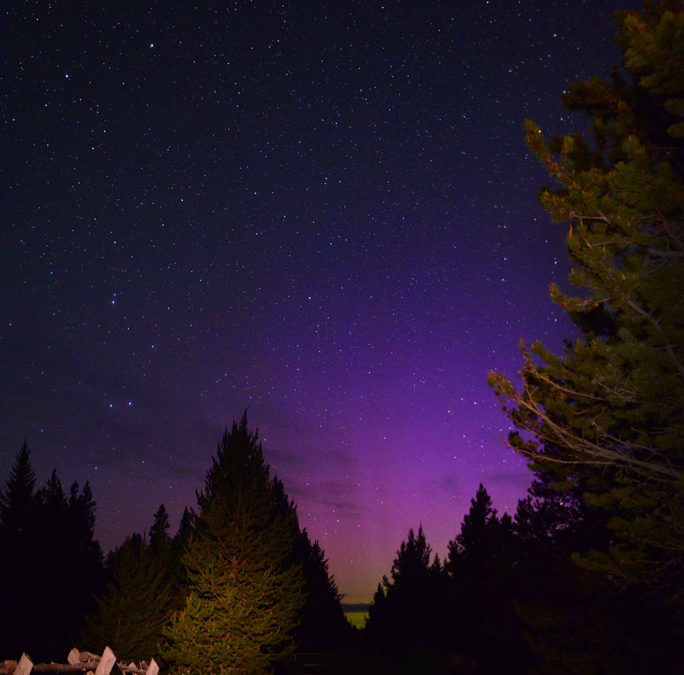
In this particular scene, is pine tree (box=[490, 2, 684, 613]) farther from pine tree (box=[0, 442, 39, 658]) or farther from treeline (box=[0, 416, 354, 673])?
pine tree (box=[0, 442, 39, 658])

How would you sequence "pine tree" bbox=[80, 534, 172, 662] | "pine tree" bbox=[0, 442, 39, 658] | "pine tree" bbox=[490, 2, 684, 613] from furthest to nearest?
"pine tree" bbox=[0, 442, 39, 658] < "pine tree" bbox=[80, 534, 172, 662] < "pine tree" bbox=[490, 2, 684, 613]

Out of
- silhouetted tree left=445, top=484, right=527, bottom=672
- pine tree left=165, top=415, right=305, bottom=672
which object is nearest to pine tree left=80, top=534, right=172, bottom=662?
pine tree left=165, top=415, right=305, bottom=672

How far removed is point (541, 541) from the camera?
67.7 feet

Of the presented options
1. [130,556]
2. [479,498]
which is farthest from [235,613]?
[479,498]

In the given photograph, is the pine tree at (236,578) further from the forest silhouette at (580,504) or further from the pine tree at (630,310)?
the pine tree at (630,310)

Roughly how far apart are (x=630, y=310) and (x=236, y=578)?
14.1 metres

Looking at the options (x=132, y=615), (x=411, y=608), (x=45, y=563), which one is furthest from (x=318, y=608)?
(x=132, y=615)

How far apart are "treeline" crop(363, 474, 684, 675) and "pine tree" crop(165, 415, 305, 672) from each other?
24.2ft

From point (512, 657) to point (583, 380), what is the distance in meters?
21.1

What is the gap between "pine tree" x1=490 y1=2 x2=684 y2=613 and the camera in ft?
24.3

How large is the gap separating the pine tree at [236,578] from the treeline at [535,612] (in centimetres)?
736

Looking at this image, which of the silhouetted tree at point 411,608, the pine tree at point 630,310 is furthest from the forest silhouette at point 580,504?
the silhouetted tree at point 411,608

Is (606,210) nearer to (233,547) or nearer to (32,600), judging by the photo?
(233,547)

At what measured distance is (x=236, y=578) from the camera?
57.6 feet
